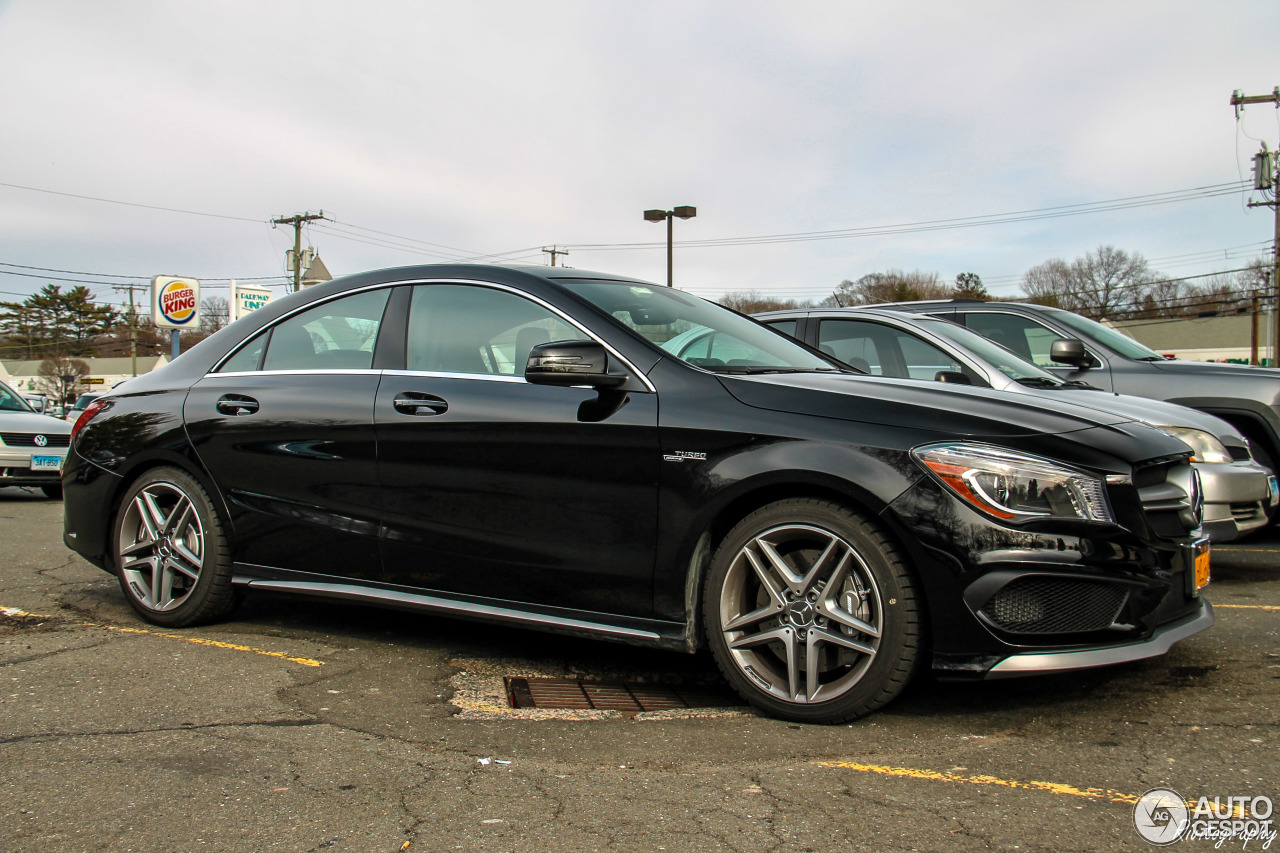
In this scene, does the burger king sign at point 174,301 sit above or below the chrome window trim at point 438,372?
above

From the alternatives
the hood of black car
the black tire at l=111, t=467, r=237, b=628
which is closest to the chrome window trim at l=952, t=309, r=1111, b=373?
the hood of black car

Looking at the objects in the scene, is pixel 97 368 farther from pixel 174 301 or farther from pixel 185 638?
pixel 185 638

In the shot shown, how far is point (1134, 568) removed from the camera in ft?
10.1

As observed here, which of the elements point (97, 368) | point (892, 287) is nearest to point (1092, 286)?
point (892, 287)

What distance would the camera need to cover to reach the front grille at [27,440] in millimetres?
11695

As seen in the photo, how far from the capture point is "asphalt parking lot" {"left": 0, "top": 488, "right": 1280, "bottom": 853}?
2.45 m

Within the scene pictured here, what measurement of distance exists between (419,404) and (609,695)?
1340 mm

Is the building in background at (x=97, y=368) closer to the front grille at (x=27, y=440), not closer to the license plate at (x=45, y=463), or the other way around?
the front grille at (x=27, y=440)

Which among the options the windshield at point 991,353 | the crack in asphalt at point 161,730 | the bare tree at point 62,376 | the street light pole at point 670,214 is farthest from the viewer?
the bare tree at point 62,376

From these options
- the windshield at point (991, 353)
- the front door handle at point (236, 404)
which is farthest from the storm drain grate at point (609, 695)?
the windshield at point (991, 353)

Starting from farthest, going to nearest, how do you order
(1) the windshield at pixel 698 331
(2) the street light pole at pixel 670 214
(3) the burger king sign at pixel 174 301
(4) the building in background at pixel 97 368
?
(4) the building in background at pixel 97 368 → (3) the burger king sign at pixel 174 301 → (2) the street light pole at pixel 670 214 → (1) the windshield at pixel 698 331

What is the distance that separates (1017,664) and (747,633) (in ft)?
2.74

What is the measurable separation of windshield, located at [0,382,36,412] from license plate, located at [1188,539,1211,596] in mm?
13312

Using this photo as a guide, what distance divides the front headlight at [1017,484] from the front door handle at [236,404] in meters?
2.92
